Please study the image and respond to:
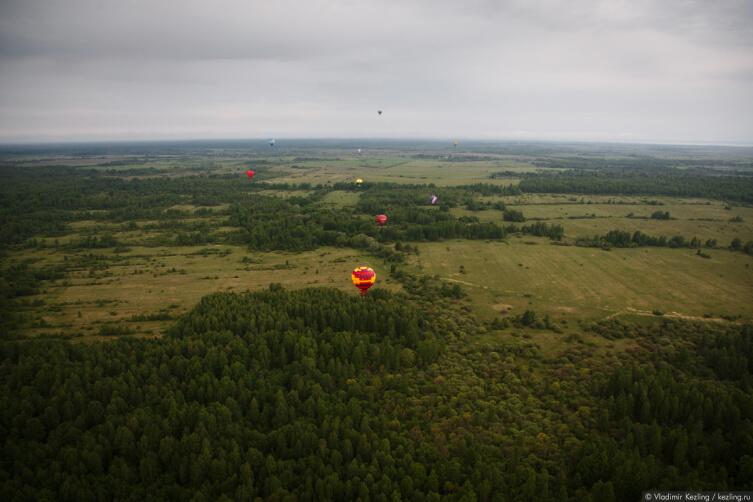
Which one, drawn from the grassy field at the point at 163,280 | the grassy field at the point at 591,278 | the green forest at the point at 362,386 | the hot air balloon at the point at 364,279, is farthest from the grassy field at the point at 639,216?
the hot air balloon at the point at 364,279

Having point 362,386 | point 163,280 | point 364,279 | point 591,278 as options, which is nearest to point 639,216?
point 591,278

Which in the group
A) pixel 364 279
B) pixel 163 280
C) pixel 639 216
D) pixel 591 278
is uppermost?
pixel 639 216

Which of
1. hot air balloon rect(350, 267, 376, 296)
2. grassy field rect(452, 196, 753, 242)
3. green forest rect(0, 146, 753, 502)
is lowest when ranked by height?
green forest rect(0, 146, 753, 502)

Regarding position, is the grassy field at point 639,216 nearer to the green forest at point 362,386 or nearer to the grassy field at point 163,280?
the green forest at point 362,386

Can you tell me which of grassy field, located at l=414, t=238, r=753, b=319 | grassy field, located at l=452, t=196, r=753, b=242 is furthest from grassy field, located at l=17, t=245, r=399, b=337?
grassy field, located at l=452, t=196, r=753, b=242

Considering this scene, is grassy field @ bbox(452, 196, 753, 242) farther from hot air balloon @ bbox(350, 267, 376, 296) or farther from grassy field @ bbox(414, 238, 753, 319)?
hot air balloon @ bbox(350, 267, 376, 296)

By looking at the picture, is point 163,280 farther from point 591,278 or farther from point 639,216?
point 639,216

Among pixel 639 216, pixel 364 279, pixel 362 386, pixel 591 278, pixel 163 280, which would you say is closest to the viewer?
pixel 362 386
